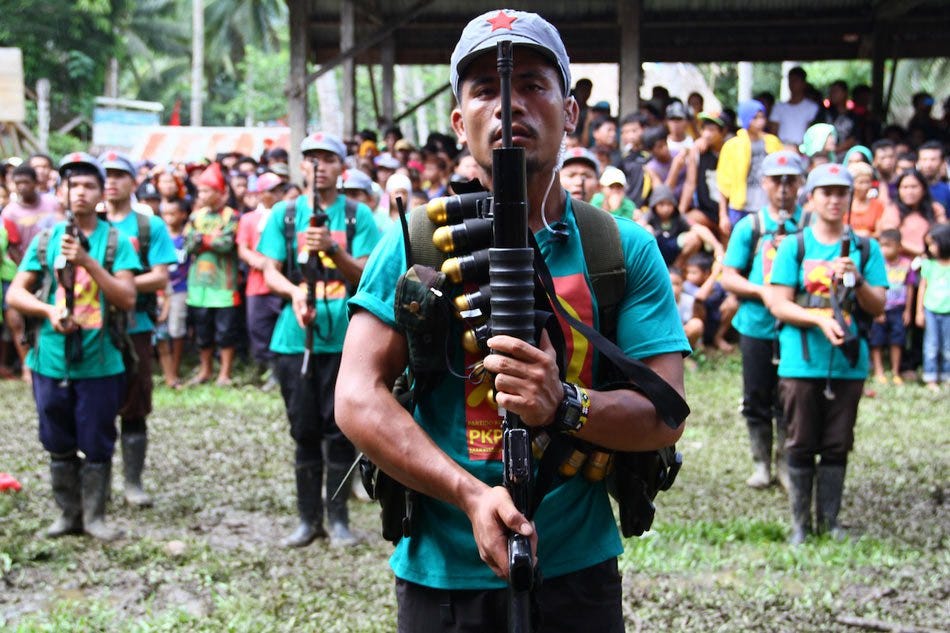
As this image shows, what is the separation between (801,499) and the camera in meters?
7.27

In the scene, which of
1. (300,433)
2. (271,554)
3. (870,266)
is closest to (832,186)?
(870,266)

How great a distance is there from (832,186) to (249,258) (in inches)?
227

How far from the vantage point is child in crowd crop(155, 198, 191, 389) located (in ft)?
45.4

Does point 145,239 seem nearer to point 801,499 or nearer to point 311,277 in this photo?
point 311,277

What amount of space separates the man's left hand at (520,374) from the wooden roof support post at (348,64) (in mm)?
14451

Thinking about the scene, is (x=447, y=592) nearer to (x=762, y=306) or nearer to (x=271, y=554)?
(x=271, y=554)

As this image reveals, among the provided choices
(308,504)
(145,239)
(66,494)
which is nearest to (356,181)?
(145,239)

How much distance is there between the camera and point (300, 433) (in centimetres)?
724

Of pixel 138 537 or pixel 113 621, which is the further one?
pixel 138 537

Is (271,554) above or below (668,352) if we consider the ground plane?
below

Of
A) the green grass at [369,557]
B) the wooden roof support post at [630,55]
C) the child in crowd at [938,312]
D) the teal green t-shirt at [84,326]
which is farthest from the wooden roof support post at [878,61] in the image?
the teal green t-shirt at [84,326]

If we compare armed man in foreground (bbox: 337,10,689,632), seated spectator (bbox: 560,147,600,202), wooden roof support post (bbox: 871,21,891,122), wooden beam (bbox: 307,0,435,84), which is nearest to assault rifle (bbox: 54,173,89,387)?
seated spectator (bbox: 560,147,600,202)

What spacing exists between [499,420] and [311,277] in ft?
15.1

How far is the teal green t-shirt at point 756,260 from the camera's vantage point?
26.8 ft
